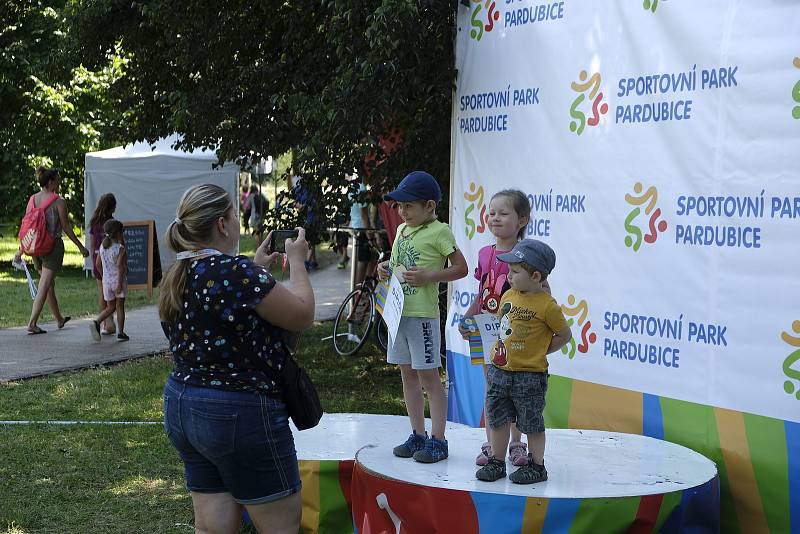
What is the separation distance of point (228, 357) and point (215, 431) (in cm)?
25

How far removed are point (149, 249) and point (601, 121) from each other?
32.0 feet

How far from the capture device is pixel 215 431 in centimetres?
341

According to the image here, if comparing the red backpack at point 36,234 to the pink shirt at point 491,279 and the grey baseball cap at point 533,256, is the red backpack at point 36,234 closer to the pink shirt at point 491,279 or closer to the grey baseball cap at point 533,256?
the pink shirt at point 491,279

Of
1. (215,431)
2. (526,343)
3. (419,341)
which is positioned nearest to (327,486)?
(419,341)

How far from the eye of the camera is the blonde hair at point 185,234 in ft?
11.4

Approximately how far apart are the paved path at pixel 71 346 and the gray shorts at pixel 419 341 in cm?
591

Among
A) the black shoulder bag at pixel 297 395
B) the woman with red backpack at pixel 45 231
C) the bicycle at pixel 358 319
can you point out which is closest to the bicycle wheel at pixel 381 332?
the bicycle at pixel 358 319

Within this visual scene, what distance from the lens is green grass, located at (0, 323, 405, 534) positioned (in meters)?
5.70

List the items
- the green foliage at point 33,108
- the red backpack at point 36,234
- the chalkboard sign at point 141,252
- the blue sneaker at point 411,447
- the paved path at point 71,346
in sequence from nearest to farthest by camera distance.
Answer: the blue sneaker at point 411,447 → the paved path at point 71,346 → the red backpack at point 36,234 → the chalkboard sign at point 141,252 → the green foliage at point 33,108

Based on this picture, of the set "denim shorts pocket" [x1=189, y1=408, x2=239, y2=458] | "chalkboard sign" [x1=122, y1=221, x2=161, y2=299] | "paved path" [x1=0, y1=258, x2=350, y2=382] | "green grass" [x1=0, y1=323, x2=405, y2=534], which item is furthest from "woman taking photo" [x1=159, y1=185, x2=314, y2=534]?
"chalkboard sign" [x1=122, y1=221, x2=161, y2=299]

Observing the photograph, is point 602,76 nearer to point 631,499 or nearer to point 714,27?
point 714,27

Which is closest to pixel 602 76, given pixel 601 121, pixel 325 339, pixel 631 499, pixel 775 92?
pixel 601 121

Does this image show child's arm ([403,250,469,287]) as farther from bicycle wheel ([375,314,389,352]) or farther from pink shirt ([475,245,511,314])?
bicycle wheel ([375,314,389,352])

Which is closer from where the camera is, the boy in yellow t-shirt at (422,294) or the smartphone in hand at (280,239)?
the smartphone in hand at (280,239)
